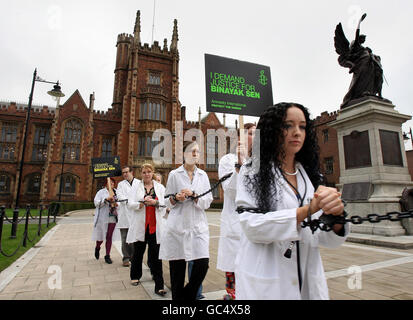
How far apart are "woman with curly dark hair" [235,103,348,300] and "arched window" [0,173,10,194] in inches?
1526

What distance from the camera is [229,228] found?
9.77 feet

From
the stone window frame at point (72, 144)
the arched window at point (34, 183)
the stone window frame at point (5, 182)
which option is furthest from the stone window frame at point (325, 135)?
the stone window frame at point (5, 182)

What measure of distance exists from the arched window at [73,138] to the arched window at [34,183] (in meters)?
5.66

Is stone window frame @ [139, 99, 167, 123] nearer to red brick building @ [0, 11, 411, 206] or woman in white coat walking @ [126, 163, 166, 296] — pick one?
red brick building @ [0, 11, 411, 206]

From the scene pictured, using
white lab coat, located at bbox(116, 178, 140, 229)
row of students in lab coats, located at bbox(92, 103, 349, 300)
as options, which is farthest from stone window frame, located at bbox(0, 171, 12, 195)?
row of students in lab coats, located at bbox(92, 103, 349, 300)

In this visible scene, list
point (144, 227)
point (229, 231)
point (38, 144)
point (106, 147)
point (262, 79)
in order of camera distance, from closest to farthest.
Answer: point (229, 231) < point (262, 79) < point (144, 227) < point (38, 144) < point (106, 147)

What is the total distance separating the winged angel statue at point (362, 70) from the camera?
28.3 feet

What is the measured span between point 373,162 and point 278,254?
8.11 metres

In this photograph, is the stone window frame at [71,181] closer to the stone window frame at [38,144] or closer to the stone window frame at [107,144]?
the stone window frame at [107,144]

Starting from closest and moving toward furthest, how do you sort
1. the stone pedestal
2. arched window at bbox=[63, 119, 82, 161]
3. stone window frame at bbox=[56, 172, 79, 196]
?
the stone pedestal → stone window frame at bbox=[56, 172, 79, 196] → arched window at bbox=[63, 119, 82, 161]

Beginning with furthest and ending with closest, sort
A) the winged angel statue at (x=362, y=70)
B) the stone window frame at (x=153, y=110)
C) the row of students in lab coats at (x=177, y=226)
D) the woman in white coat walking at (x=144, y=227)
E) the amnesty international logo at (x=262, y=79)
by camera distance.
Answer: the stone window frame at (x=153, y=110) → the winged angel statue at (x=362, y=70) → the woman in white coat walking at (x=144, y=227) → the amnesty international logo at (x=262, y=79) → the row of students in lab coats at (x=177, y=226)

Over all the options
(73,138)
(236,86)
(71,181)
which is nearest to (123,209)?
(236,86)

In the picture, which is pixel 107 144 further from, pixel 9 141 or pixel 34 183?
pixel 9 141

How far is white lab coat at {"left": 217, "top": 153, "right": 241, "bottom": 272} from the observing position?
2.89m
